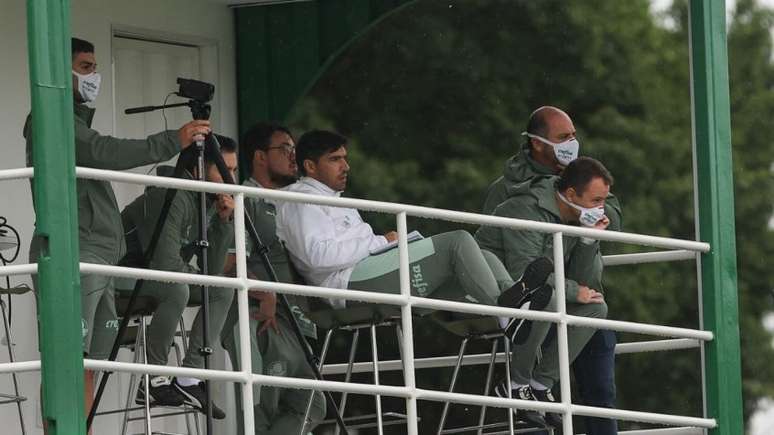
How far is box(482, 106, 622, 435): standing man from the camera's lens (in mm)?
9195

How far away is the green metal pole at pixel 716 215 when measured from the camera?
27.0ft

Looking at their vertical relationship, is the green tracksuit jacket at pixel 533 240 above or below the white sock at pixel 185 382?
above

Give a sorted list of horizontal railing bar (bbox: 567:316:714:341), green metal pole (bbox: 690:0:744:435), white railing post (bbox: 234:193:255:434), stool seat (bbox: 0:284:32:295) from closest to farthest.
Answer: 1. white railing post (bbox: 234:193:255:434)
2. horizontal railing bar (bbox: 567:316:714:341)
3. green metal pole (bbox: 690:0:744:435)
4. stool seat (bbox: 0:284:32:295)

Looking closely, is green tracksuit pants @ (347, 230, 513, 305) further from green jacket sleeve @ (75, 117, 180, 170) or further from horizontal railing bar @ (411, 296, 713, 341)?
green jacket sleeve @ (75, 117, 180, 170)

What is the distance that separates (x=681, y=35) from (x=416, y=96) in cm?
372

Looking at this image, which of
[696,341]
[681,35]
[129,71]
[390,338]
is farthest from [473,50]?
[696,341]

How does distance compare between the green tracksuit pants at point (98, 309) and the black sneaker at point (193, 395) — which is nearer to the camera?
the green tracksuit pants at point (98, 309)

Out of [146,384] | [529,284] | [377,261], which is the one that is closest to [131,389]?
[146,384]

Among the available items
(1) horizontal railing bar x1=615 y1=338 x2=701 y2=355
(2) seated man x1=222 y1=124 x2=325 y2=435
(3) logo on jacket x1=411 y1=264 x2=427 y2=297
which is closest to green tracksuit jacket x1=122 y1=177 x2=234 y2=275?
(2) seated man x1=222 y1=124 x2=325 y2=435

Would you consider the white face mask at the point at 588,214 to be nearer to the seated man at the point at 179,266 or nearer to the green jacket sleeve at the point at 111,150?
the seated man at the point at 179,266

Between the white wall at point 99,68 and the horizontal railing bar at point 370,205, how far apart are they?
234cm

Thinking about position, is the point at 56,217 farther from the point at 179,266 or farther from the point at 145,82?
the point at 145,82

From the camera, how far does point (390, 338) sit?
81.4 feet

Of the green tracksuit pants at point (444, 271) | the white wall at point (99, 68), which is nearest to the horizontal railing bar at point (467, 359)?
the green tracksuit pants at point (444, 271)
